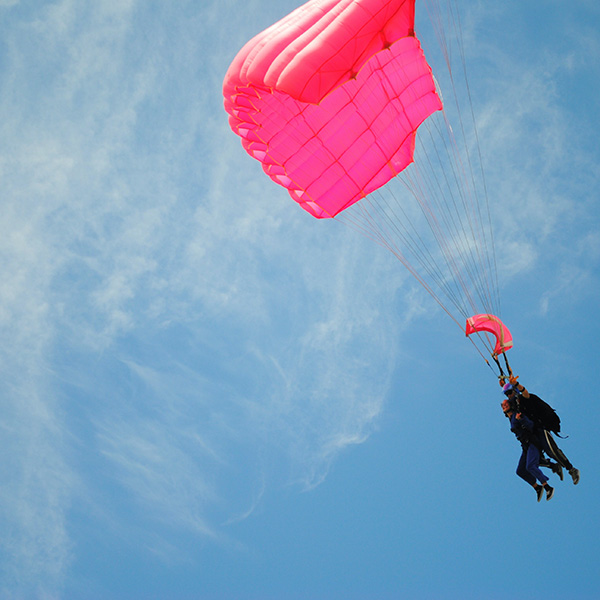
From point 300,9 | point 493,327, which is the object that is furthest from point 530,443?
point 300,9

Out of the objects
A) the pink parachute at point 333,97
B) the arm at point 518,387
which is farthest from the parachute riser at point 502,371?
the pink parachute at point 333,97

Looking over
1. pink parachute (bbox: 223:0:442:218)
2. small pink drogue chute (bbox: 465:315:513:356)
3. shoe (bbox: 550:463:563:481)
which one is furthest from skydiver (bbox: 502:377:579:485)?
pink parachute (bbox: 223:0:442:218)

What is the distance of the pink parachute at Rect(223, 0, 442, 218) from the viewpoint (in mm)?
11023

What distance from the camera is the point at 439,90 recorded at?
14461 millimetres

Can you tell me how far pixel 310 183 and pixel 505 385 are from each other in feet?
18.6

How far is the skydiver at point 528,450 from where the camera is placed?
12039mm

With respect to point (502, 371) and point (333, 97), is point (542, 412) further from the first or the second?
point (333, 97)

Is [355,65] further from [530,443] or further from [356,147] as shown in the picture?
[530,443]

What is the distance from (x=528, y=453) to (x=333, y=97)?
24.5 ft

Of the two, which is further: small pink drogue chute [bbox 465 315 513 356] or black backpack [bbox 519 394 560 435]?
small pink drogue chute [bbox 465 315 513 356]

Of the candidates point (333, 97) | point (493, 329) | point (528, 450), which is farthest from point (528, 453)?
point (333, 97)

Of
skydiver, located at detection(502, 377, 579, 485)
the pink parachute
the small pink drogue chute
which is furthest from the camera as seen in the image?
the small pink drogue chute

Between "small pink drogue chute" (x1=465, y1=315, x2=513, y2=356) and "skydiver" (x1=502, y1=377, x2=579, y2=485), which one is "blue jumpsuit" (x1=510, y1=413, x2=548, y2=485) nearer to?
"skydiver" (x1=502, y1=377, x2=579, y2=485)

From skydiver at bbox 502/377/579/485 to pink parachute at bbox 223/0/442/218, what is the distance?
5.16 meters
